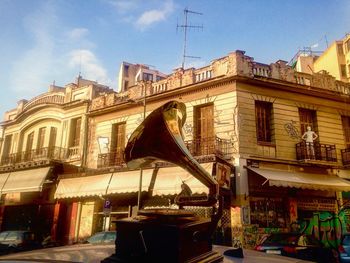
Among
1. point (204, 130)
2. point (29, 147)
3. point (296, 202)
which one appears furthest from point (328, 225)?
point (29, 147)

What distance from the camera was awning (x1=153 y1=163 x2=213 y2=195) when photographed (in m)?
12.5

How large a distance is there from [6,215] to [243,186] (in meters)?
16.6

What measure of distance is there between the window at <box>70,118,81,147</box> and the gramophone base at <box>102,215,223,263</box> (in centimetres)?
1832

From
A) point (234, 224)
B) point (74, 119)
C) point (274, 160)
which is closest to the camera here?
point (234, 224)

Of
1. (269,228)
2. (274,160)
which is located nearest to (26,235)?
(269,228)

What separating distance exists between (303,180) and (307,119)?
12.4ft

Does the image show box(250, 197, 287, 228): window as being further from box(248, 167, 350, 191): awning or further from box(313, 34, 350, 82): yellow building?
box(313, 34, 350, 82): yellow building

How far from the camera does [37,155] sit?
66.5 ft

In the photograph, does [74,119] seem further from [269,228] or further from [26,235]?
[269,228]

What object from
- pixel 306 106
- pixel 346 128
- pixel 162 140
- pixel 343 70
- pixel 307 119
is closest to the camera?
pixel 162 140

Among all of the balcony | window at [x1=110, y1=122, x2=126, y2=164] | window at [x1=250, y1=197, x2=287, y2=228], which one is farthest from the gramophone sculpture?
window at [x1=110, y1=122, x2=126, y2=164]

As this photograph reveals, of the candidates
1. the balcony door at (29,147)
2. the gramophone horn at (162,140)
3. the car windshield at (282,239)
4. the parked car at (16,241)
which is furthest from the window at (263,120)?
the balcony door at (29,147)

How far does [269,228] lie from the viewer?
1346 cm

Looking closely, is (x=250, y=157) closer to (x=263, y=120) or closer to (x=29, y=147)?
(x=263, y=120)
